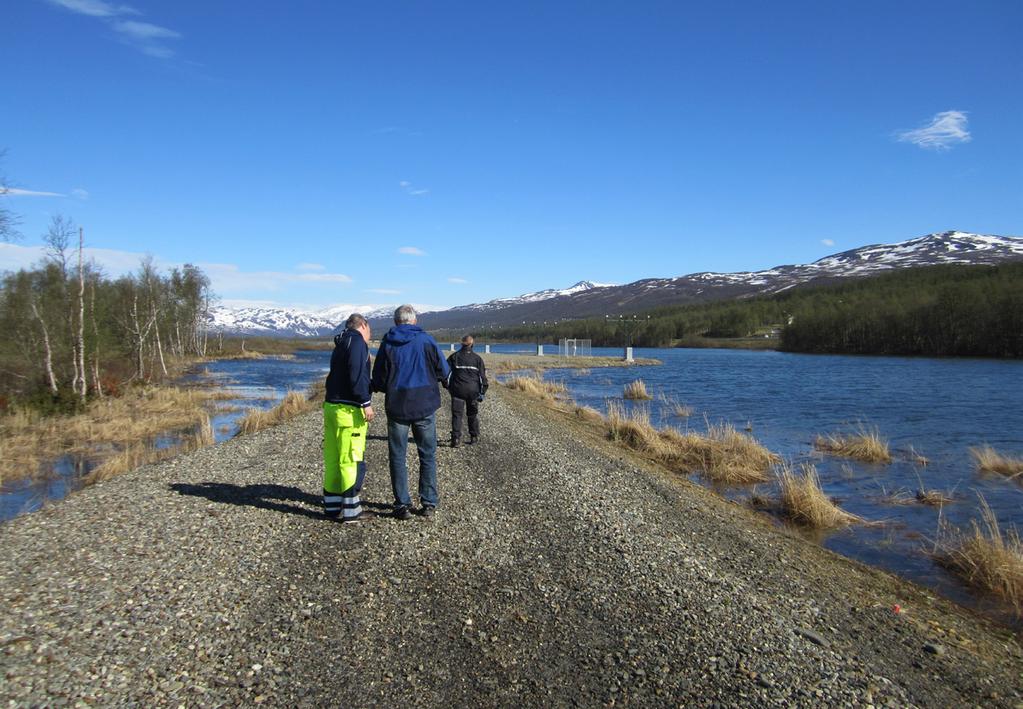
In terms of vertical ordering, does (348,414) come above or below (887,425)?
above

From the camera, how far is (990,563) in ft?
27.3

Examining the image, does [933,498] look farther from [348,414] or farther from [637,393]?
[637,393]

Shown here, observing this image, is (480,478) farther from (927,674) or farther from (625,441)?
(625,441)

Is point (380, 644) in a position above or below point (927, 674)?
above

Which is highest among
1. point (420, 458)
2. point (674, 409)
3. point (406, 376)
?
point (406, 376)

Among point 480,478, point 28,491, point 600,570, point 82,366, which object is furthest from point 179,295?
point 600,570

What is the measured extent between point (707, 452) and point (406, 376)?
11473 mm

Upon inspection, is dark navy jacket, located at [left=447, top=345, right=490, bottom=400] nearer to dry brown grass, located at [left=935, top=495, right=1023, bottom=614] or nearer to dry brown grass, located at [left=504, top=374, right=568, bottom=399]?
dry brown grass, located at [left=935, top=495, right=1023, bottom=614]

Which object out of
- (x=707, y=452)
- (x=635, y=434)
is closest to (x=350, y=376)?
(x=707, y=452)

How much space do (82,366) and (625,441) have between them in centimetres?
2251

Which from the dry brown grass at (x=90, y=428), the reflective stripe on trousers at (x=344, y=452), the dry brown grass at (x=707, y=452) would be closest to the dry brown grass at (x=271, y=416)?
the dry brown grass at (x=90, y=428)

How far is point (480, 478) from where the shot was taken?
35.9 feet

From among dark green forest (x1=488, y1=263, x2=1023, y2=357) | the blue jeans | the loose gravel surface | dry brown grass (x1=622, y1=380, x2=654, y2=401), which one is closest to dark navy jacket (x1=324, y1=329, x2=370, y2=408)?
the blue jeans

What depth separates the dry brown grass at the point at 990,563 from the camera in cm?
799
